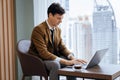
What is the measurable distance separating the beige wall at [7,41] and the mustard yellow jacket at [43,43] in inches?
29.3

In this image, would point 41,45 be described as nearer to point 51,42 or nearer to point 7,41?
point 51,42

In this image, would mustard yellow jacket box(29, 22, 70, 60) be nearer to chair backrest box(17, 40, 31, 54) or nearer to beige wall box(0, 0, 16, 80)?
chair backrest box(17, 40, 31, 54)

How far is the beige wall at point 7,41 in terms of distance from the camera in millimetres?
3314

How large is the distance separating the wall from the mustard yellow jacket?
0.83 metres

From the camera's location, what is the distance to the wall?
11.5ft

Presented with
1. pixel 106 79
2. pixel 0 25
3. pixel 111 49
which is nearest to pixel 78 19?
pixel 111 49

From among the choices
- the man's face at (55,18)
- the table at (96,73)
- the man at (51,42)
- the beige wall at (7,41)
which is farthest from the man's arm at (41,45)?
the beige wall at (7,41)

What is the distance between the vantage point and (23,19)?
360 cm

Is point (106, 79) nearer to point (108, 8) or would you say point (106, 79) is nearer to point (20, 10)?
point (108, 8)

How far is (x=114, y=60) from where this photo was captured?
3154 mm

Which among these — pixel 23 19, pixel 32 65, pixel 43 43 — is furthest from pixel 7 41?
pixel 43 43

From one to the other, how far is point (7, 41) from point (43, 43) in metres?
0.95

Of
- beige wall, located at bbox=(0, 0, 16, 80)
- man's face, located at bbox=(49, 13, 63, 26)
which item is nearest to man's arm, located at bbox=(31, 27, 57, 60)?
man's face, located at bbox=(49, 13, 63, 26)

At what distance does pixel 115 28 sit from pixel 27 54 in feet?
4.07
